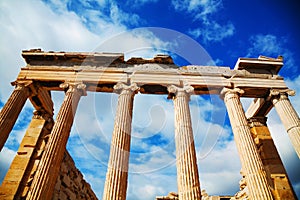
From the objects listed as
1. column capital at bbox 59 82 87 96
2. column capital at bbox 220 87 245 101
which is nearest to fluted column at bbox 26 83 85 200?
column capital at bbox 59 82 87 96

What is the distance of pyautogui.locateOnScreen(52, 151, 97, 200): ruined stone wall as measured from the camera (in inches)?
572

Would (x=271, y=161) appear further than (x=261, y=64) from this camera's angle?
No

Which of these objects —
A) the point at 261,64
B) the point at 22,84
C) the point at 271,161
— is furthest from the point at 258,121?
the point at 22,84

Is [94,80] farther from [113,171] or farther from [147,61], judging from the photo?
[113,171]

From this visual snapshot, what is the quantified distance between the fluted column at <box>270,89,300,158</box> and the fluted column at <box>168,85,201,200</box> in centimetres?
571

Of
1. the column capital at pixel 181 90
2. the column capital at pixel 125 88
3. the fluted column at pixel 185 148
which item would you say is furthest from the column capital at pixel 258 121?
the column capital at pixel 125 88

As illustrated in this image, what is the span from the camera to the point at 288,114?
12938 mm

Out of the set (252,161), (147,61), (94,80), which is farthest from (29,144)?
(252,161)

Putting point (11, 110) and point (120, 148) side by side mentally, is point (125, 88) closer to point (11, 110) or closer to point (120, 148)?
point (120, 148)

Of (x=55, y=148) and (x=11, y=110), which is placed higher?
(x=11, y=110)

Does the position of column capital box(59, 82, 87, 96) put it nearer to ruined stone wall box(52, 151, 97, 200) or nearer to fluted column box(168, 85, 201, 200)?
ruined stone wall box(52, 151, 97, 200)

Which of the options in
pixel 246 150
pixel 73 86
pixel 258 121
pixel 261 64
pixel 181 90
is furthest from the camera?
pixel 258 121

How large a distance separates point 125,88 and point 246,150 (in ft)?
25.8

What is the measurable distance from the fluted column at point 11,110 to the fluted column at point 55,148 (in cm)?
245
